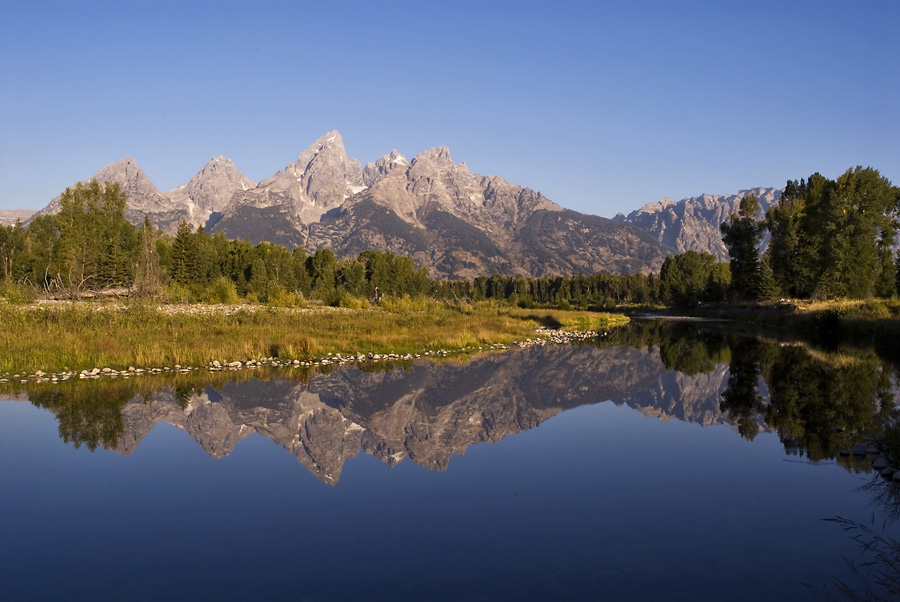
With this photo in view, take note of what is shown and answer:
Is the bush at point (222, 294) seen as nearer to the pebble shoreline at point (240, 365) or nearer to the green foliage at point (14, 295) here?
the green foliage at point (14, 295)

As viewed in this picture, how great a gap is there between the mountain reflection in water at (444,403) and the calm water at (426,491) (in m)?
0.14

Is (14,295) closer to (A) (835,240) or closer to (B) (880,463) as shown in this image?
(B) (880,463)

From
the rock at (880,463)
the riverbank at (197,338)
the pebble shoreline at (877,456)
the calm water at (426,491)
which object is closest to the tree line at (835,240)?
the riverbank at (197,338)

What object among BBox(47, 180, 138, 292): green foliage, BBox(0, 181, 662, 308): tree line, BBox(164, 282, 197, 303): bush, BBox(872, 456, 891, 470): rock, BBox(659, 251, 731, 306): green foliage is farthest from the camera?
BBox(659, 251, 731, 306): green foliage

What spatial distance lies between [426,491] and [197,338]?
24385 millimetres

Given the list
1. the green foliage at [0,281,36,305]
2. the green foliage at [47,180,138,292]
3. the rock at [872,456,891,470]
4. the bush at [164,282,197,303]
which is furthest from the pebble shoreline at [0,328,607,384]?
the green foliage at [47,180,138,292]

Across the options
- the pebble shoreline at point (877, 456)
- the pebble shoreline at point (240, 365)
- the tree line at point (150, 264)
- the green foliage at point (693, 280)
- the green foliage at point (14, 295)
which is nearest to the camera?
the pebble shoreline at point (877, 456)

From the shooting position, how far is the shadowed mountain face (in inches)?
680

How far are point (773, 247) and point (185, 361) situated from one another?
7786cm

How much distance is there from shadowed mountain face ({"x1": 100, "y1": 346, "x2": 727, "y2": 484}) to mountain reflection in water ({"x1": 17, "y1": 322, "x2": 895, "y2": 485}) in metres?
0.05

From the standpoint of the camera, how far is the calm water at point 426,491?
8.95m

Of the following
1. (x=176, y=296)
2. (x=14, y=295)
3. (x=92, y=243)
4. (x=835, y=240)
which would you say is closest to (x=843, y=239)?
(x=835, y=240)

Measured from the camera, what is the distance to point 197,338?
3403 centimetres

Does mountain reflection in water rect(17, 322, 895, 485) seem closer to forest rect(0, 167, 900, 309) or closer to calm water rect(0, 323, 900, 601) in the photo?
calm water rect(0, 323, 900, 601)
